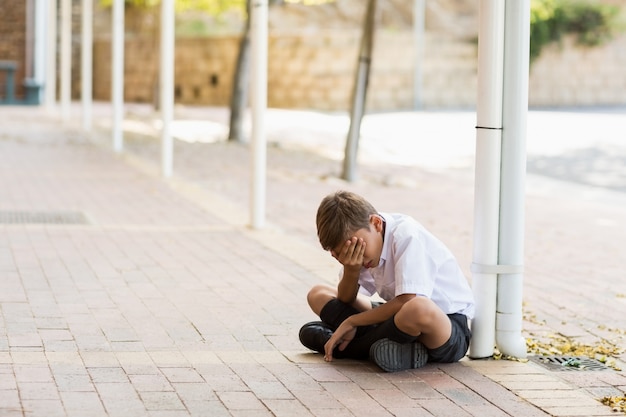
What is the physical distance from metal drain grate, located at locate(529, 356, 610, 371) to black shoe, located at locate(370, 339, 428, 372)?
2.15 ft

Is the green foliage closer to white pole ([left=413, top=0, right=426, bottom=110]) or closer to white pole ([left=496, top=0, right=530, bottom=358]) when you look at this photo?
white pole ([left=413, top=0, right=426, bottom=110])

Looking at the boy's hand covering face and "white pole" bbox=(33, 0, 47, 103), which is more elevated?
"white pole" bbox=(33, 0, 47, 103)

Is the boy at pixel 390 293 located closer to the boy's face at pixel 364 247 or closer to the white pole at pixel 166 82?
the boy's face at pixel 364 247

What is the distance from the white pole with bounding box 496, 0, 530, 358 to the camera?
5332 mm

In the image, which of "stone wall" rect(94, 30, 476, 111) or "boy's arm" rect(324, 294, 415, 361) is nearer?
"boy's arm" rect(324, 294, 415, 361)

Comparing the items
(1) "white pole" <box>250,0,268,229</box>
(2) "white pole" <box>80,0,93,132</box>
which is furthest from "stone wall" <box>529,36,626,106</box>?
(1) "white pole" <box>250,0,268,229</box>

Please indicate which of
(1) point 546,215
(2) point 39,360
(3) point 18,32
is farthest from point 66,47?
(2) point 39,360

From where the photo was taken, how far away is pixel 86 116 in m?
22.5

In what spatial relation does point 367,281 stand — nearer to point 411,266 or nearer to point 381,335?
point 381,335

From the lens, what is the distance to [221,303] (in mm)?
6559

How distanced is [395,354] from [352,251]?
20.1 inches

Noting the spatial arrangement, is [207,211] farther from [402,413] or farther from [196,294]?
[402,413]

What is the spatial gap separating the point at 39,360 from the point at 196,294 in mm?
1865

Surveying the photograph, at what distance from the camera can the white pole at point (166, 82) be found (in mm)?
13438
